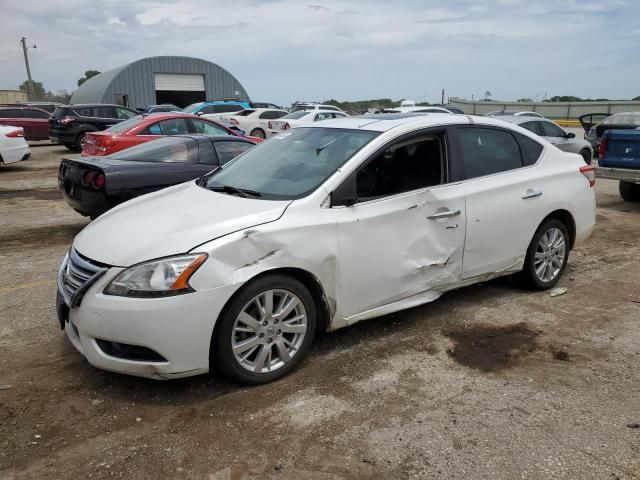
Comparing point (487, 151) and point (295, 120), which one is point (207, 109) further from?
point (487, 151)

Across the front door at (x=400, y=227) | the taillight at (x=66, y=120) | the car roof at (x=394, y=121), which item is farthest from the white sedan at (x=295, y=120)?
the front door at (x=400, y=227)

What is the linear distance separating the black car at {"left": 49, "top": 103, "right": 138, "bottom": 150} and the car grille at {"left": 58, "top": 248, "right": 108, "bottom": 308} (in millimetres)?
16562

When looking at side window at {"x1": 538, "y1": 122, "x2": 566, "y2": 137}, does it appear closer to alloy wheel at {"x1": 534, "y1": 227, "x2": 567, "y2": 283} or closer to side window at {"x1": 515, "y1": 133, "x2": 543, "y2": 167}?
alloy wheel at {"x1": 534, "y1": 227, "x2": 567, "y2": 283}

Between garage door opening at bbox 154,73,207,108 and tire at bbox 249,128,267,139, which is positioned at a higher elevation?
garage door opening at bbox 154,73,207,108

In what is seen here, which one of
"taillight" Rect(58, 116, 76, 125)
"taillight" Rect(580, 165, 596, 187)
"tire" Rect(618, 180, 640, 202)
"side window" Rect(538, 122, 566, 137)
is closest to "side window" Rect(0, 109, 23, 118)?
"taillight" Rect(58, 116, 76, 125)

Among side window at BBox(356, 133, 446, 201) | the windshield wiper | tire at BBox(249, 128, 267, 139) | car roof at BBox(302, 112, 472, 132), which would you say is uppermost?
car roof at BBox(302, 112, 472, 132)

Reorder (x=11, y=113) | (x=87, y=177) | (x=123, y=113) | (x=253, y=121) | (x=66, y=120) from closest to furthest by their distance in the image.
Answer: (x=87, y=177), (x=66, y=120), (x=123, y=113), (x=11, y=113), (x=253, y=121)

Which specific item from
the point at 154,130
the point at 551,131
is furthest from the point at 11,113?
the point at 551,131

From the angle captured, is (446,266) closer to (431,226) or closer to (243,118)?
(431,226)

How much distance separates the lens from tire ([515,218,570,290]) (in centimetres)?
501

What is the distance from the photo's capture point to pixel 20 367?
372 cm

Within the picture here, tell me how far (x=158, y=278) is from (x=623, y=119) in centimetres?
1570

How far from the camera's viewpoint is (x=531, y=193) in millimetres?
4836

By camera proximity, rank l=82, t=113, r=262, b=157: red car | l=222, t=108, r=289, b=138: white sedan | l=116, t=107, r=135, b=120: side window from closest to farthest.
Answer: l=82, t=113, r=262, b=157: red car → l=116, t=107, r=135, b=120: side window → l=222, t=108, r=289, b=138: white sedan
